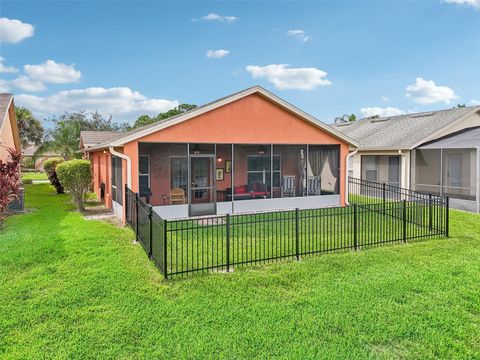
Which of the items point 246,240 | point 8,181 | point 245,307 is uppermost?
point 8,181

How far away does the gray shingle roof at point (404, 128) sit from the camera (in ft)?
60.5

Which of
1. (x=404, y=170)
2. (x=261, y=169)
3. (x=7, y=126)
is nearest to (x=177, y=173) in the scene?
(x=261, y=169)

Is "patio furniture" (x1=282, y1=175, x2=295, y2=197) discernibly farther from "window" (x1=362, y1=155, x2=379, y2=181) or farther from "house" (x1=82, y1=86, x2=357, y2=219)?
"window" (x1=362, y1=155, x2=379, y2=181)

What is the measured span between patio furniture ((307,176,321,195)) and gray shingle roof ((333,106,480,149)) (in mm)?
5451

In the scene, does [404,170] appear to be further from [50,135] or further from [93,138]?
[50,135]

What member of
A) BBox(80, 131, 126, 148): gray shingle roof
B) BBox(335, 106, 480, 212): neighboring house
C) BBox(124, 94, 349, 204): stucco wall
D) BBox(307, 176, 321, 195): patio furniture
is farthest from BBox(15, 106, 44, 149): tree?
BBox(335, 106, 480, 212): neighboring house

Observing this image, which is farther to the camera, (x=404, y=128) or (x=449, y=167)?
(x=404, y=128)

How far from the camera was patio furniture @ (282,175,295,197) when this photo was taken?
51.2 ft

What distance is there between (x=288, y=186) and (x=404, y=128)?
1012 cm

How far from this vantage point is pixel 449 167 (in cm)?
1798

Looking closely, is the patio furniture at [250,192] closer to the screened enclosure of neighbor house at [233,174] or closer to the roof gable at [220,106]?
the screened enclosure of neighbor house at [233,174]

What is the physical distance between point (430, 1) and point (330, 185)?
33.7 ft

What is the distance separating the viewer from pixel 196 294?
5879mm

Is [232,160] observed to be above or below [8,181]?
above
